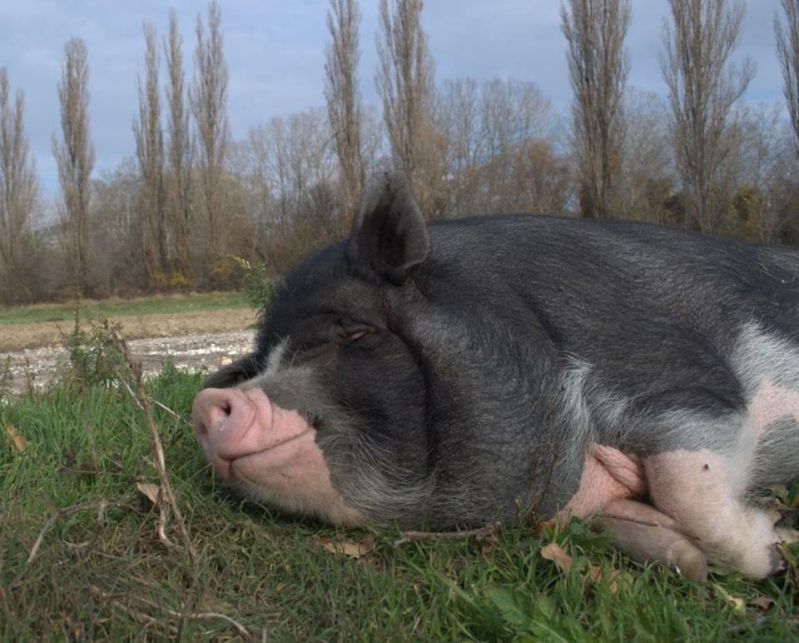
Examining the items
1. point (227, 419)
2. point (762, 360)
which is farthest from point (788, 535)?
point (227, 419)

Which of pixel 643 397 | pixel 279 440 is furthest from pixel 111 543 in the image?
pixel 643 397

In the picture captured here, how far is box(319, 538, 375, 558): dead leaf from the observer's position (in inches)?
117

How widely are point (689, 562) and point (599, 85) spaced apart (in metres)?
27.5

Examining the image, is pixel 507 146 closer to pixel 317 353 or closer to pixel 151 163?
pixel 151 163

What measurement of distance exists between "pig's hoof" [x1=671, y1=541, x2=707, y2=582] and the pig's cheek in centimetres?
100

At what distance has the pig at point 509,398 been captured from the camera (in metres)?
2.92

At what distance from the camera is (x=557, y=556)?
281 centimetres

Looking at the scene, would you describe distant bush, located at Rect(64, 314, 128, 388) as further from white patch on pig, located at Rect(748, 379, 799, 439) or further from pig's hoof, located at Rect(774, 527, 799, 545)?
pig's hoof, located at Rect(774, 527, 799, 545)

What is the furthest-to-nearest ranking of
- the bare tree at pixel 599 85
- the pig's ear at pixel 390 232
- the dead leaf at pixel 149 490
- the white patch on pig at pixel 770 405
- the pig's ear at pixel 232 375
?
the bare tree at pixel 599 85 < the pig's ear at pixel 232 375 < the white patch on pig at pixel 770 405 < the dead leaf at pixel 149 490 < the pig's ear at pixel 390 232

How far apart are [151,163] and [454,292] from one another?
133ft

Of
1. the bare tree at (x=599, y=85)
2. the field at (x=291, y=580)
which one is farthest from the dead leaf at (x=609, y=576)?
the bare tree at (x=599, y=85)

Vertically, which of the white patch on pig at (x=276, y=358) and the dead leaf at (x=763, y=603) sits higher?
the white patch on pig at (x=276, y=358)

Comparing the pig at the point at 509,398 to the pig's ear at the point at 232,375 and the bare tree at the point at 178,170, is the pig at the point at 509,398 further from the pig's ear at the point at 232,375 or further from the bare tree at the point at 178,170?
the bare tree at the point at 178,170

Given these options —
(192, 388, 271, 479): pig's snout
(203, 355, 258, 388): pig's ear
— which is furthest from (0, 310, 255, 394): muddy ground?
(192, 388, 271, 479): pig's snout
